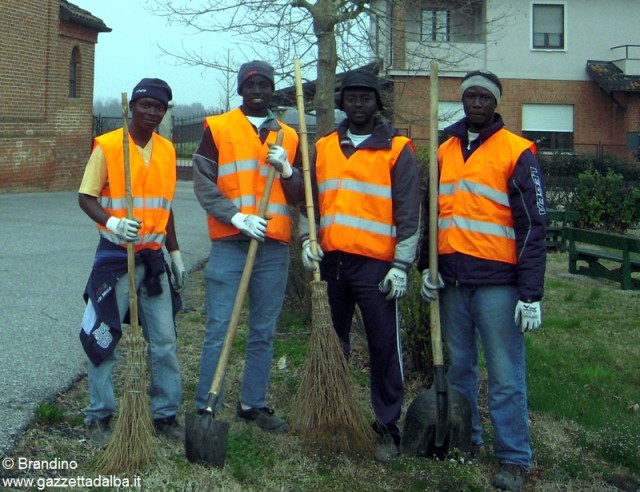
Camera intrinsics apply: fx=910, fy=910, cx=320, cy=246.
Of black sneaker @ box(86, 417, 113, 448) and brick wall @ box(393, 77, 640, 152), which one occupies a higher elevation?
brick wall @ box(393, 77, 640, 152)

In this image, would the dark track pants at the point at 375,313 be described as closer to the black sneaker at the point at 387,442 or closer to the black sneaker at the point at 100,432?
the black sneaker at the point at 387,442

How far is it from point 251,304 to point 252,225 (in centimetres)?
59

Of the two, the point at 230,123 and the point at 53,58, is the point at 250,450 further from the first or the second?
the point at 53,58

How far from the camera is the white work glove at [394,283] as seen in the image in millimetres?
4492

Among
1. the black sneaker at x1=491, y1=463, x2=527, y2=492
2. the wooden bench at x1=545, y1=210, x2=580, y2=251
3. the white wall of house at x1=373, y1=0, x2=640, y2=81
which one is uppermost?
the white wall of house at x1=373, y1=0, x2=640, y2=81

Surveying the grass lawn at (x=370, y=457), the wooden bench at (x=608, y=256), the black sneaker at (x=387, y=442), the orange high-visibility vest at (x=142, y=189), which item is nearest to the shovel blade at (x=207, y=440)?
the grass lawn at (x=370, y=457)

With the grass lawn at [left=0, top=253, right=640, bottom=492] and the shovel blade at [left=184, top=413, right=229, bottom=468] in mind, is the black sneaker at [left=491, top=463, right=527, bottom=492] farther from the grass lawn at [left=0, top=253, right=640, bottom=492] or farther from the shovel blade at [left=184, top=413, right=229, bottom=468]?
the shovel blade at [left=184, top=413, right=229, bottom=468]

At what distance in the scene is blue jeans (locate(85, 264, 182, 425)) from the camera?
4.58 meters

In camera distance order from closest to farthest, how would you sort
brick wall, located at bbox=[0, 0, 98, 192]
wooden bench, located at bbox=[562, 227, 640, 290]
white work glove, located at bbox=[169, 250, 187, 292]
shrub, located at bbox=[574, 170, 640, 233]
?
white work glove, located at bbox=[169, 250, 187, 292] < wooden bench, located at bbox=[562, 227, 640, 290] < shrub, located at bbox=[574, 170, 640, 233] < brick wall, located at bbox=[0, 0, 98, 192]

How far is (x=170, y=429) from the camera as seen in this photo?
15.5ft

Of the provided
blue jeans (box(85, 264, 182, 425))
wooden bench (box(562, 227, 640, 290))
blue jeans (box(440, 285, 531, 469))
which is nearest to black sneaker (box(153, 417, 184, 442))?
blue jeans (box(85, 264, 182, 425))

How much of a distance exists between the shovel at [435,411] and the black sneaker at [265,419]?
717 millimetres

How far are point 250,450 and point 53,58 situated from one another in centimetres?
1802

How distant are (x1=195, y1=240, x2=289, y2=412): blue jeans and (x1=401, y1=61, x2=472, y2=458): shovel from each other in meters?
0.86
